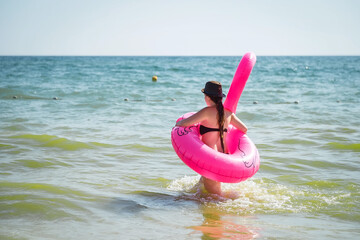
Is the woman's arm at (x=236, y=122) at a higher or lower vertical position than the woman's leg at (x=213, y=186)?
higher

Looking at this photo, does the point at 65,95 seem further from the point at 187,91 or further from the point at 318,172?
the point at 318,172

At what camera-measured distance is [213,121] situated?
4035 mm

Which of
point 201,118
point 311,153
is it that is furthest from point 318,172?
point 201,118

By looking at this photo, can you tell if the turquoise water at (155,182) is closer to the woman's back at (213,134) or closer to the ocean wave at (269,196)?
the ocean wave at (269,196)

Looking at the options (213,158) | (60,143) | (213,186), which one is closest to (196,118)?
(213,158)

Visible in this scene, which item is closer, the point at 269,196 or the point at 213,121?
the point at 213,121

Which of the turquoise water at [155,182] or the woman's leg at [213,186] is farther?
the woman's leg at [213,186]

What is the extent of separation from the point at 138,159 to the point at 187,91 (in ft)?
32.5

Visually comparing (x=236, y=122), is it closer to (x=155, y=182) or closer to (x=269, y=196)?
(x=269, y=196)

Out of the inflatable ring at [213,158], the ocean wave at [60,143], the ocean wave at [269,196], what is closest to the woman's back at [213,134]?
the inflatable ring at [213,158]

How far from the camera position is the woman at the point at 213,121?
13.0 feet

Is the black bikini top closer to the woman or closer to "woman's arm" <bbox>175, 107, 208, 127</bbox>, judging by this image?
the woman

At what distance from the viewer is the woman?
395 centimetres

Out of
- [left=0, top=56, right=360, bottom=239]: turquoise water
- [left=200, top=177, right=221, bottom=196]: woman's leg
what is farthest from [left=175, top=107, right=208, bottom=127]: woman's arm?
[left=0, top=56, right=360, bottom=239]: turquoise water
